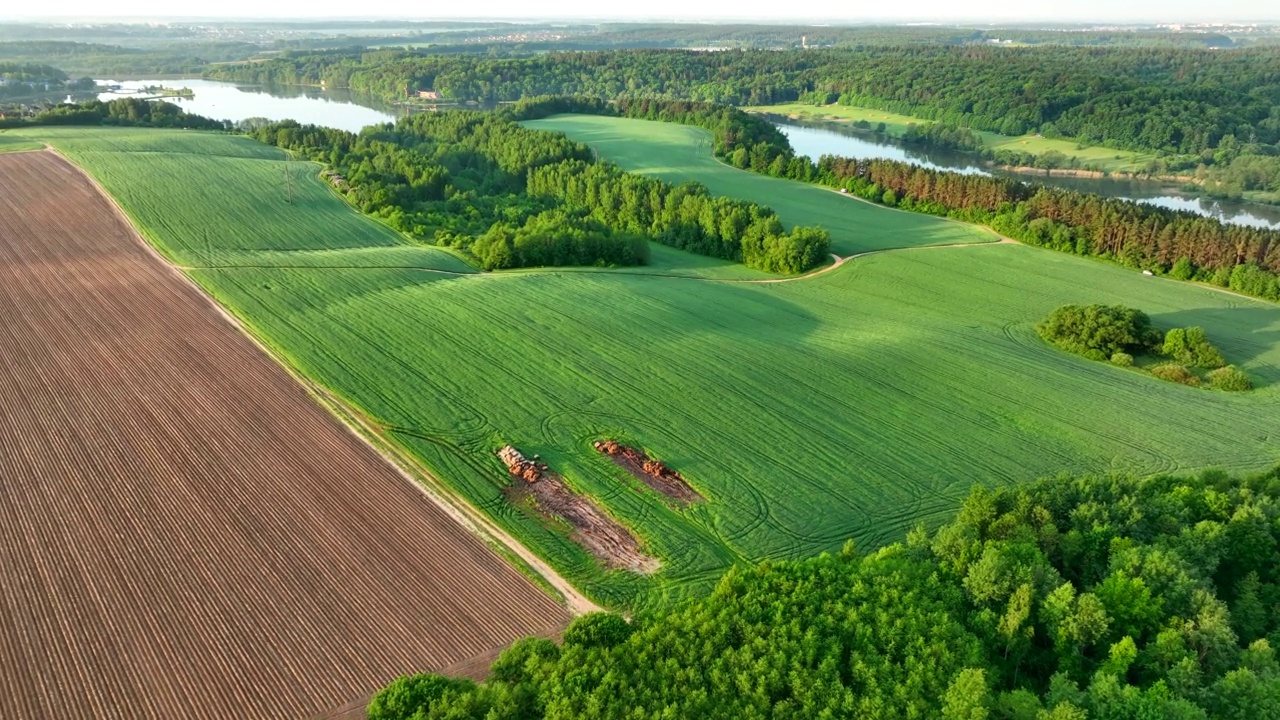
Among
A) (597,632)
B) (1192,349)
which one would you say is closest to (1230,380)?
(1192,349)

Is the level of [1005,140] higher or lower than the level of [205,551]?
higher

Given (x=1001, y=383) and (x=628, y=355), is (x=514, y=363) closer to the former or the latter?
(x=628, y=355)

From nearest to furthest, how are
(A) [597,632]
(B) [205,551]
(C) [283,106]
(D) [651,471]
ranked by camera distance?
1. (A) [597,632]
2. (B) [205,551]
3. (D) [651,471]
4. (C) [283,106]

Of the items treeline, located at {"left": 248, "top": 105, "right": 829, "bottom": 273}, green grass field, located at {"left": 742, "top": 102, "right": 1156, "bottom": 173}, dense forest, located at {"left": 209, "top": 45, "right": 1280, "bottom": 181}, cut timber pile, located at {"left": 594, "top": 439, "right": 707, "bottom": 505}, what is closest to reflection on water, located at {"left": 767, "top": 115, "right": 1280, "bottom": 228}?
green grass field, located at {"left": 742, "top": 102, "right": 1156, "bottom": 173}

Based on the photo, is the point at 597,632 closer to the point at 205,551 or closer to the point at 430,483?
the point at 430,483

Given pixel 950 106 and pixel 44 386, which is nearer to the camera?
pixel 44 386

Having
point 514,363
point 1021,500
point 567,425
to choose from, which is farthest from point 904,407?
point 514,363
